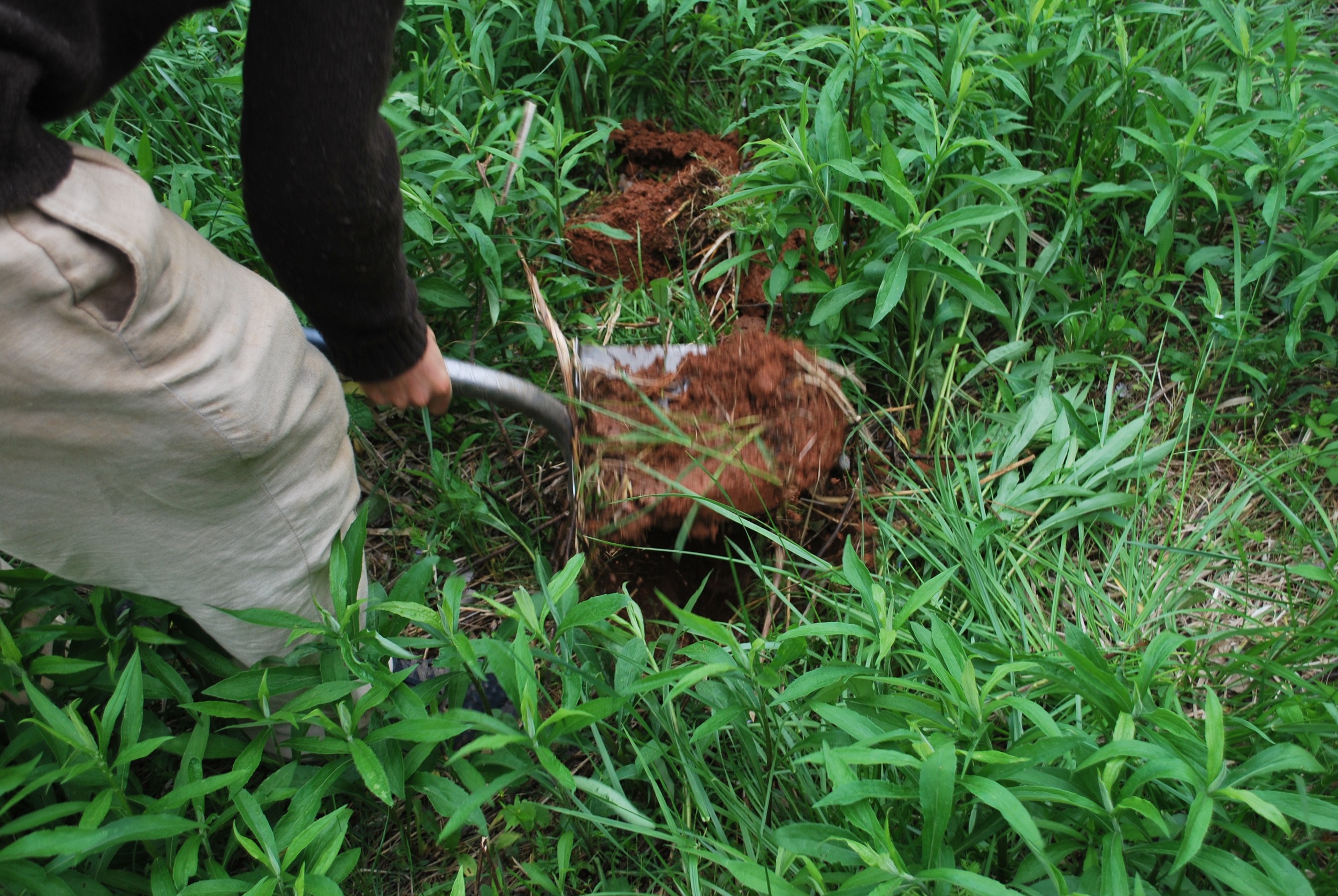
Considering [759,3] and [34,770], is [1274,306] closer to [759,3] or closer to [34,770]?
[759,3]

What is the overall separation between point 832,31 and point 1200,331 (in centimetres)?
122

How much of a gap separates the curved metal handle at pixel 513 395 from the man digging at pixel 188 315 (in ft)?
0.77

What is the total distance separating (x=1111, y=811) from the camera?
102 centimetres

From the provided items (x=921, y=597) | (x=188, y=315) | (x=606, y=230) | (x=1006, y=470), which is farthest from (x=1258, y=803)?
(x=606, y=230)

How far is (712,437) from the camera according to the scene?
170cm

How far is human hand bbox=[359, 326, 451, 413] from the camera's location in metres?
1.45

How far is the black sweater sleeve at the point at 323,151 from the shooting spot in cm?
106

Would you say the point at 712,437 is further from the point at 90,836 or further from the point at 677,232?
the point at 90,836

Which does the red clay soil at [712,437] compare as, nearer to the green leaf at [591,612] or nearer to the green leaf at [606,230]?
the green leaf at [591,612]

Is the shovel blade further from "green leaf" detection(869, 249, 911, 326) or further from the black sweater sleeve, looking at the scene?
the black sweater sleeve

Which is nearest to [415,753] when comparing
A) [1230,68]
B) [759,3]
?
[759,3]

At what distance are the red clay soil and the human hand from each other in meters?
0.34

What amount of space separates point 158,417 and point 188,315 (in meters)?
0.14

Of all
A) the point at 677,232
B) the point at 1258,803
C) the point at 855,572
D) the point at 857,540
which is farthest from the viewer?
the point at 677,232
